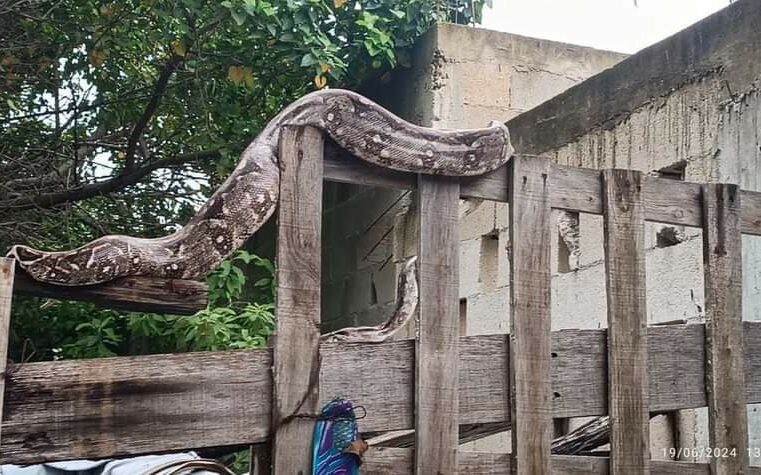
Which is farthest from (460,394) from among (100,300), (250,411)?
(100,300)

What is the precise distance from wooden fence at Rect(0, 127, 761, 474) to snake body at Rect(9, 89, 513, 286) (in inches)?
1.6

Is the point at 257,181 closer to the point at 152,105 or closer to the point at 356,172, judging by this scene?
the point at 356,172

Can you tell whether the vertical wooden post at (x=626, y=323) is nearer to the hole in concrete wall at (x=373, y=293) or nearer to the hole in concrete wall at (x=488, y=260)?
the hole in concrete wall at (x=488, y=260)

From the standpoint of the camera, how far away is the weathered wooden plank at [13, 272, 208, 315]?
216 cm

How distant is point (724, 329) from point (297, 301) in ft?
4.23

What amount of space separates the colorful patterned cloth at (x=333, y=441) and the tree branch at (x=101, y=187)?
4.77m

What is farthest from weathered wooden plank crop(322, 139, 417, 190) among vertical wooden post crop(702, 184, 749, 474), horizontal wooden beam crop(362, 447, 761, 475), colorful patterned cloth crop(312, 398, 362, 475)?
vertical wooden post crop(702, 184, 749, 474)

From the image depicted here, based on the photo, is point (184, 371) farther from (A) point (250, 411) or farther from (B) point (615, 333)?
(B) point (615, 333)

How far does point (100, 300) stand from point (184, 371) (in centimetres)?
26

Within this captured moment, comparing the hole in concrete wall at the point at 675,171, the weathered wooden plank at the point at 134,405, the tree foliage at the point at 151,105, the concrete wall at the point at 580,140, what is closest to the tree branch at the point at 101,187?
the tree foliage at the point at 151,105

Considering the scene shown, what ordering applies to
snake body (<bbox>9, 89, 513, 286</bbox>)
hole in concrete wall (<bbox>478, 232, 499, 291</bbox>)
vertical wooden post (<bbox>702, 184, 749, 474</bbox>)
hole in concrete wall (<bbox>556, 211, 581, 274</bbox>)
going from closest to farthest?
Result: 1. snake body (<bbox>9, 89, 513, 286</bbox>)
2. vertical wooden post (<bbox>702, 184, 749, 474</bbox>)
3. hole in concrete wall (<bbox>556, 211, 581, 274</bbox>)
4. hole in concrete wall (<bbox>478, 232, 499, 291</bbox>)

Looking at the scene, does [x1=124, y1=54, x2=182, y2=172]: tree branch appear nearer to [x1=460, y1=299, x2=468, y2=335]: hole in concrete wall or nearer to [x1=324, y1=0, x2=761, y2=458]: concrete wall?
[x1=324, y1=0, x2=761, y2=458]: concrete wall

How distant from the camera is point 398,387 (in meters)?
2.41

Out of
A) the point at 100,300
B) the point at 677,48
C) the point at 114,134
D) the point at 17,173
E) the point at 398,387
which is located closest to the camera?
the point at 100,300
